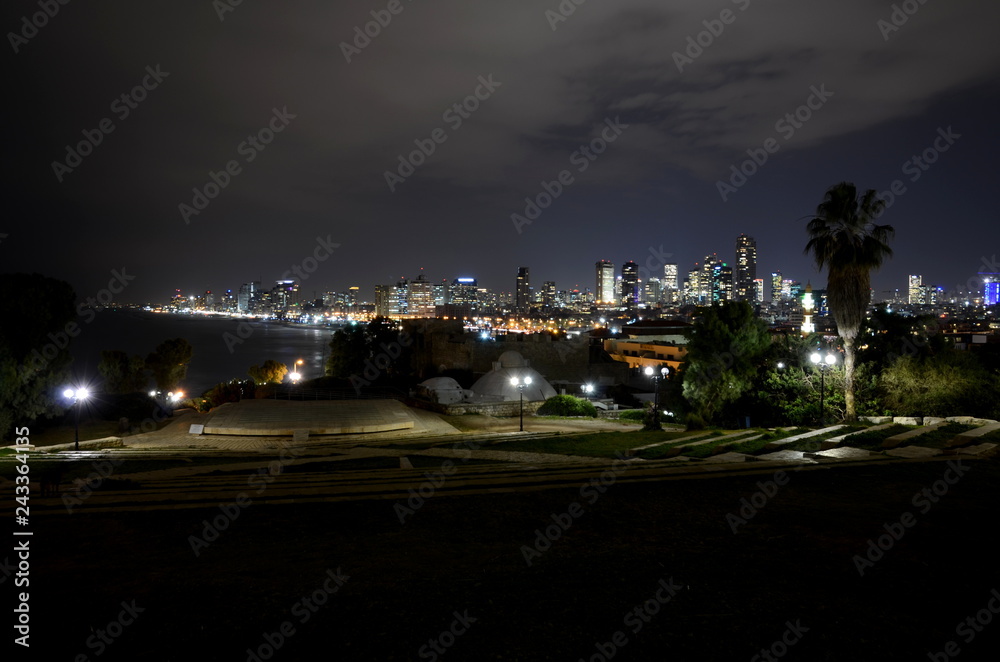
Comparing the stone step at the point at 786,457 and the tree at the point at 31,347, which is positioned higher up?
the tree at the point at 31,347

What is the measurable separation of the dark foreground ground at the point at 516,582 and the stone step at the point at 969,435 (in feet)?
14.8

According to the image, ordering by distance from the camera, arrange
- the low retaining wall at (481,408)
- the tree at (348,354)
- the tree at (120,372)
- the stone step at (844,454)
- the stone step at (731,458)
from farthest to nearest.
A: 1. the tree at (120,372)
2. the tree at (348,354)
3. the low retaining wall at (481,408)
4. the stone step at (731,458)
5. the stone step at (844,454)

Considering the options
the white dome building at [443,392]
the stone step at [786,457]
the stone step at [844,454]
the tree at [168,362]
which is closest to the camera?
the stone step at [786,457]

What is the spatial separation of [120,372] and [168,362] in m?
4.40

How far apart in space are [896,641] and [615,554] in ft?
7.11

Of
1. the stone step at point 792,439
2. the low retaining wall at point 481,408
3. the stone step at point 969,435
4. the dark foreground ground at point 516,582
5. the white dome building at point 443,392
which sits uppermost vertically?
the dark foreground ground at point 516,582

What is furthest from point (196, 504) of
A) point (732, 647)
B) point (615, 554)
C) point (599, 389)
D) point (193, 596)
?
point (599, 389)

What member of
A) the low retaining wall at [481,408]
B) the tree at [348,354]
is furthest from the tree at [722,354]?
the tree at [348,354]

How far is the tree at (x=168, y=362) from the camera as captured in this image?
4903 cm

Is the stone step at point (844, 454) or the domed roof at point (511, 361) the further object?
the domed roof at point (511, 361)

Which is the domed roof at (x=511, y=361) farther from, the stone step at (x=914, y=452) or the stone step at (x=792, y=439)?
the stone step at (x=914, y=452)

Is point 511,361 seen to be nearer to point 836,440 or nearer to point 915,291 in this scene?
point 836,440

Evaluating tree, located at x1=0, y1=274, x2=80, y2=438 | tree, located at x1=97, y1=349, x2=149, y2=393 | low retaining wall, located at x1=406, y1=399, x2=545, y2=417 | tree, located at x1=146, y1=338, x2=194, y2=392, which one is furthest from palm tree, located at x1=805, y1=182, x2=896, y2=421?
tree, located at x1=97, y1=349, x2=149, y2=393

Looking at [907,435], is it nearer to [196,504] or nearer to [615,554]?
[615,554]
